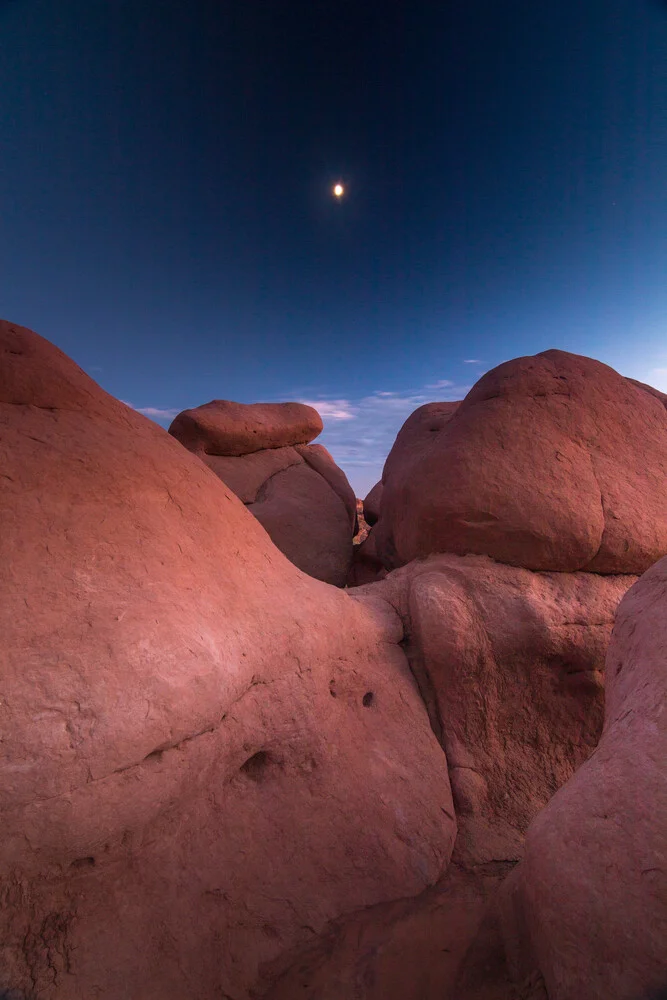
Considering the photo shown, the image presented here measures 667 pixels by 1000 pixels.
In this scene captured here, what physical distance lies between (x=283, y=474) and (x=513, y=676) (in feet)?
→ 13.3

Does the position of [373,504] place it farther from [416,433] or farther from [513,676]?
[513,676]

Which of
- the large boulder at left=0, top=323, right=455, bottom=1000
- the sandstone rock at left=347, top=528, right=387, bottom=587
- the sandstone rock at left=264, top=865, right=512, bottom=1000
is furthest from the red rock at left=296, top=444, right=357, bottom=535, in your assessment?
the sandstone rock at left=264, top=865, right=512, bottom=1000

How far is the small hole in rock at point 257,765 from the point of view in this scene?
2.17 m

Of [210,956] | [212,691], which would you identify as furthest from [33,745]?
[210,956]

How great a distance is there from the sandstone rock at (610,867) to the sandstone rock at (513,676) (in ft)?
3.56

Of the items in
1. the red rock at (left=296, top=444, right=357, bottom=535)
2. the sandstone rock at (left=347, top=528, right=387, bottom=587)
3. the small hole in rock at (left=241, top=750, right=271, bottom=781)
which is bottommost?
the small hole in rock at (left=241, top=750, right=271, bottom=781)

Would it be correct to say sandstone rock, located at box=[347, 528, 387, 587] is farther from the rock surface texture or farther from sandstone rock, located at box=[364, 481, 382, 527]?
sandstone rock, located at box=[364, 481, 382, 527]

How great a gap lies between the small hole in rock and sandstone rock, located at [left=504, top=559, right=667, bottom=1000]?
3.56 feet

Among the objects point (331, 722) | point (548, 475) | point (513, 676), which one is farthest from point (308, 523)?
point (331, 722)

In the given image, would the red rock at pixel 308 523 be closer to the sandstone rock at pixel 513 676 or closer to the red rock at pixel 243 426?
the red rock at pixel 243 426

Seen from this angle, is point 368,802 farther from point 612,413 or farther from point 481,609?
point 612,413

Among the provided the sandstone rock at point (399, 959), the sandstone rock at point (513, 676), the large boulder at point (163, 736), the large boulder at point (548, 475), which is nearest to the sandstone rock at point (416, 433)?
the large boulder at point (548, 475)

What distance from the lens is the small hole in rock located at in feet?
7.11

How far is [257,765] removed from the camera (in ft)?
7.20
